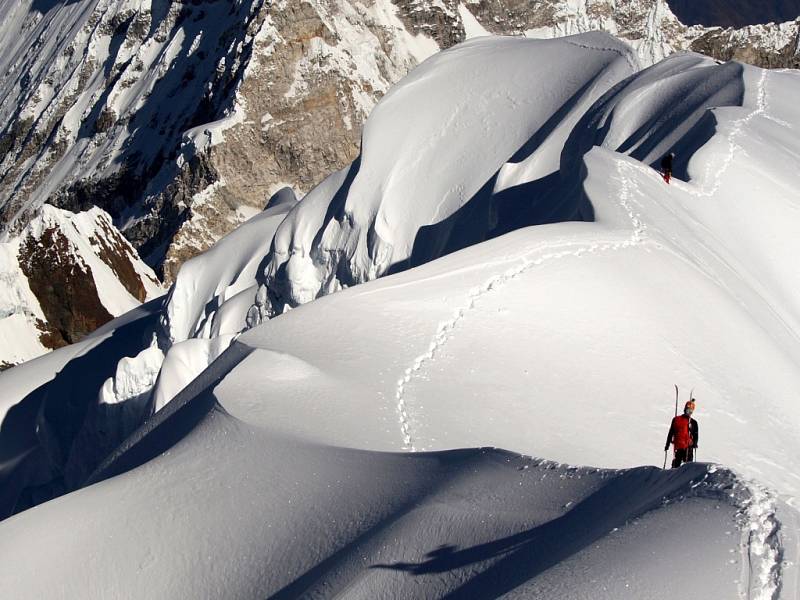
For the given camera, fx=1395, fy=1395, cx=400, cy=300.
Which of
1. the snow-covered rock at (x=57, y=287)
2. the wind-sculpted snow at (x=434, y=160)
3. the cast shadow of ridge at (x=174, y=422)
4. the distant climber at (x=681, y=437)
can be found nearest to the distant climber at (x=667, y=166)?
the wind-sculpted snow at (x=434, y=160)

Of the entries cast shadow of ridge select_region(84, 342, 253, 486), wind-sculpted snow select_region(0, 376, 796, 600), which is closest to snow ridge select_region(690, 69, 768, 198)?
cast shadow of ridge select_region(84, 342, 253, 486)

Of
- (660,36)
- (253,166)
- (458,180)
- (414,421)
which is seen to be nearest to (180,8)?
(253,166)

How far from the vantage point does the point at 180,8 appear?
9419 centimetres

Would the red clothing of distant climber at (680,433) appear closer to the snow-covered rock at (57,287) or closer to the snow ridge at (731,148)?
the snow ridge at (731,148)

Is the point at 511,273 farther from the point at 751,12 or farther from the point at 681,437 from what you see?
the point at 751,12

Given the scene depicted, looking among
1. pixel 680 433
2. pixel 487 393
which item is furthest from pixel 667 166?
pixel 680 433

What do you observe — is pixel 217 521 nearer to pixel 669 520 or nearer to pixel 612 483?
pixel 612 483

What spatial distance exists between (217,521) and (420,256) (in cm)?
1670

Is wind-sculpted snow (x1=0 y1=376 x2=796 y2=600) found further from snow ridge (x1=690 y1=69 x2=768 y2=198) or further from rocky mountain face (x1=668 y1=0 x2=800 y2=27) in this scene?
rocky mountain face (x1=668 y1=0 x2=800 y2=27)

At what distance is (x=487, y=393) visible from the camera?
1495 cm

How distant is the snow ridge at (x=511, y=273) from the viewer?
→ 14.4m

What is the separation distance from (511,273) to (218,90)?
71.9m

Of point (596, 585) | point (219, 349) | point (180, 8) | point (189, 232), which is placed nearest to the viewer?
point (596, 585)

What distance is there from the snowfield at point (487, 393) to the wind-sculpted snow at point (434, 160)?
0.08m
